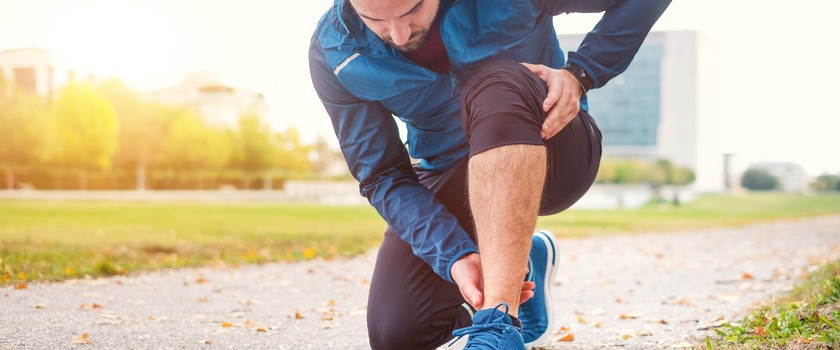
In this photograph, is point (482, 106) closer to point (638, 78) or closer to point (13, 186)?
point (13, 186)

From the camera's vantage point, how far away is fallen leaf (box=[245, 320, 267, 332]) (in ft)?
9.95

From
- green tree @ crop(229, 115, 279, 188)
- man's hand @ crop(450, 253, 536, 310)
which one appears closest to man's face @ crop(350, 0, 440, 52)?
man's hand @ crop(450, 253, 536, 310)

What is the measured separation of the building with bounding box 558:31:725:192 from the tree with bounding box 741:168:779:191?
30548 millimetres

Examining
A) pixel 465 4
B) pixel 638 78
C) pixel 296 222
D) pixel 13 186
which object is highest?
pixel 638 78

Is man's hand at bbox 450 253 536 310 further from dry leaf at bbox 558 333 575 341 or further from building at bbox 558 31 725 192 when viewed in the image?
building at bbox 558 31 725 192

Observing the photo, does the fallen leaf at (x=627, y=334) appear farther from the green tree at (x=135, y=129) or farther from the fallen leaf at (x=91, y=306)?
the green tree at (x=135, y=129)

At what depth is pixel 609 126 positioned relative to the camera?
96188 millimetres

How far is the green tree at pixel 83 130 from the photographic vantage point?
12992mm

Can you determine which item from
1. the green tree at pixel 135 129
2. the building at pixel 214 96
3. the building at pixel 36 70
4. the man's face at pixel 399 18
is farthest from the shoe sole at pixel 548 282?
the building at pixel 214 96

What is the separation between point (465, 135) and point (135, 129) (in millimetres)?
16720

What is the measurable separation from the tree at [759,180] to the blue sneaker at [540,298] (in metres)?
56.8

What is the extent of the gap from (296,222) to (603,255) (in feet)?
21.6

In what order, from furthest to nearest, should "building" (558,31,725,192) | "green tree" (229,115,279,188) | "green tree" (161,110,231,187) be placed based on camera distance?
"building" (558,31,725,192) → "green tree" (229,115,279,188) → "green tree" (161,110,231,187)

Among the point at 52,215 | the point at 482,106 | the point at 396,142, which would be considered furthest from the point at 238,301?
the point at 52,215
